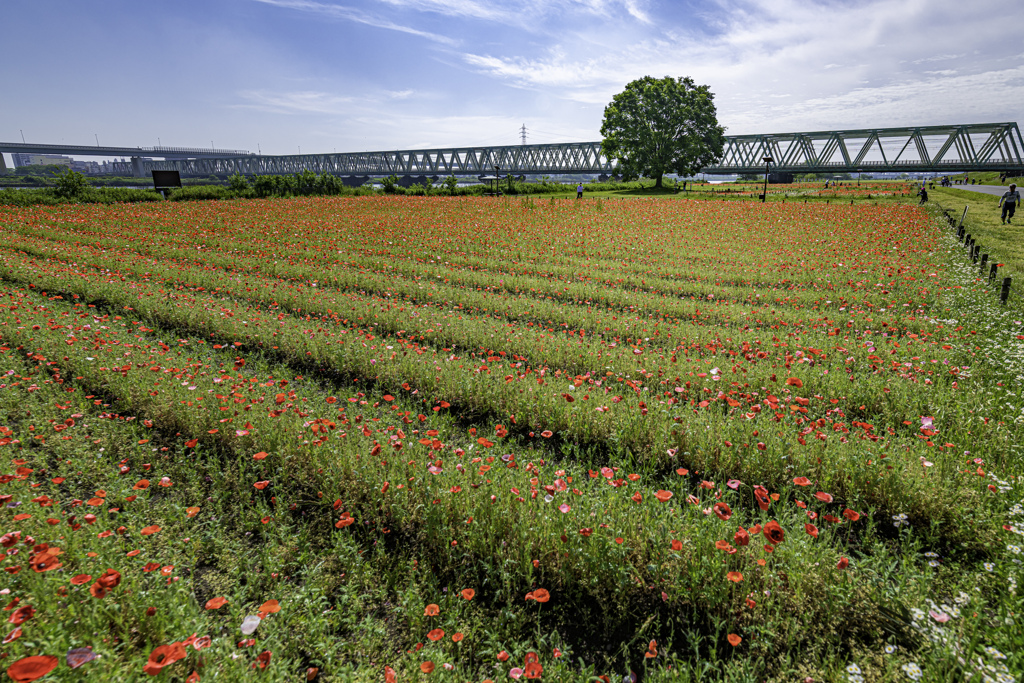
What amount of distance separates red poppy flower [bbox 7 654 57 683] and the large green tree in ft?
212

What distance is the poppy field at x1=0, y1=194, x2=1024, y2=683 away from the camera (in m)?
2.73

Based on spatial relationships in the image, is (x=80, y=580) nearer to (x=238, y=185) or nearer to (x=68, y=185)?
(x=68, y=185)

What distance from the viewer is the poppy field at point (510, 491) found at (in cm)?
A: 273

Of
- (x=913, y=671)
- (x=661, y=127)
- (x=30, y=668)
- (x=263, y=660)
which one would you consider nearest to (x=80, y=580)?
(x=30, y=668)

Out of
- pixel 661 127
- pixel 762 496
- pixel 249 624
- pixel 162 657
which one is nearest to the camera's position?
pixel 162 657

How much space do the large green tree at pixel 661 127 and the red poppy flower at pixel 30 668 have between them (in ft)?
212

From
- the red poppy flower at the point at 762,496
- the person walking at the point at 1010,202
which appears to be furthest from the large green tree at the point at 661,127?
the red poppy flower at the point at 762,496

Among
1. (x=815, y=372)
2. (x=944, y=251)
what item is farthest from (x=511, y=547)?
(x=944, y=251)

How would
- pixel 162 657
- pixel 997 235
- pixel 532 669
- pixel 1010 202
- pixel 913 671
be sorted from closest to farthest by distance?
pixel 162 657, pixel 532 669, pixel 913 671, pixel 997 235, pixel 1010 202

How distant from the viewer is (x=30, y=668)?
193cm

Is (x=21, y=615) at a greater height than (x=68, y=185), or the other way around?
(x=68, y=185)

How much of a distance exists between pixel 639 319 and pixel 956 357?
448 centimetres

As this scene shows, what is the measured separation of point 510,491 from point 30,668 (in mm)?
2716

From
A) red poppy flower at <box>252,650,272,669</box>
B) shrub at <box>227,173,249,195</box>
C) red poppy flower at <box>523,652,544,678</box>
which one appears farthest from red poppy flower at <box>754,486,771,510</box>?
shrub at <box>227,173,249,195</box>
